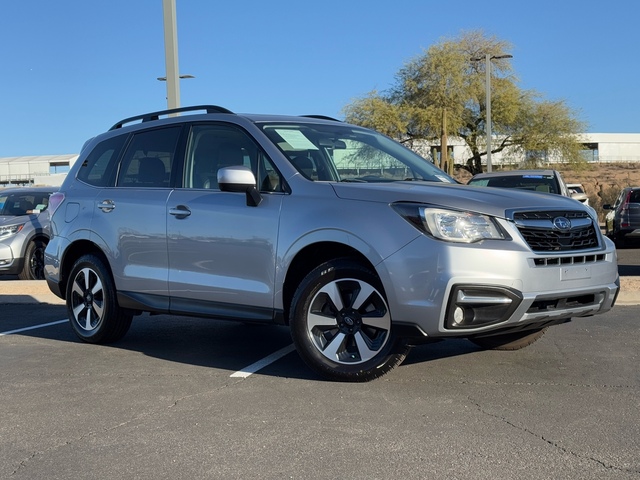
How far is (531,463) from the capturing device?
12.1 feet

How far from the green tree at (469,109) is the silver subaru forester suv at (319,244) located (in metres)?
35.0

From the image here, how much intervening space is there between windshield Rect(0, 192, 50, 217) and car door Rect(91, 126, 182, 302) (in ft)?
23.9

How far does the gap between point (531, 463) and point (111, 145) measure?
512 cm

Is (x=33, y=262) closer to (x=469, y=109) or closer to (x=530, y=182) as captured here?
(x=530, y=182)

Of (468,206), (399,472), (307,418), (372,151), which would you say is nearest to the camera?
(399,472)

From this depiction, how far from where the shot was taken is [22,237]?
1312cm

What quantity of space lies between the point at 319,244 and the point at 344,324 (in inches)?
22.4

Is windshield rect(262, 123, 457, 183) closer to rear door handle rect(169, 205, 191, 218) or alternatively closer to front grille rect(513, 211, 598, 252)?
rear door handle rect(169, 205, 191, 218)

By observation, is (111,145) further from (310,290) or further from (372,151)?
(310,290)

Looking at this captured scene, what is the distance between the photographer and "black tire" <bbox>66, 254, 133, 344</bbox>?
6996mm

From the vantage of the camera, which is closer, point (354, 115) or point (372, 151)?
point (372, 151)

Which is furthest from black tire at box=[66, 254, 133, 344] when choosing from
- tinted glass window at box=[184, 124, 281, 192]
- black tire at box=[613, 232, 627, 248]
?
black tire at box=[613, 232, 627, 248]

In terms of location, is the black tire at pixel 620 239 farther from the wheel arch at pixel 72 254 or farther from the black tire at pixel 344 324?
the black tire at pixel 344 324

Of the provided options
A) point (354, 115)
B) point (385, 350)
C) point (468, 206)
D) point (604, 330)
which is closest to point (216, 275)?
point (385, 350)
